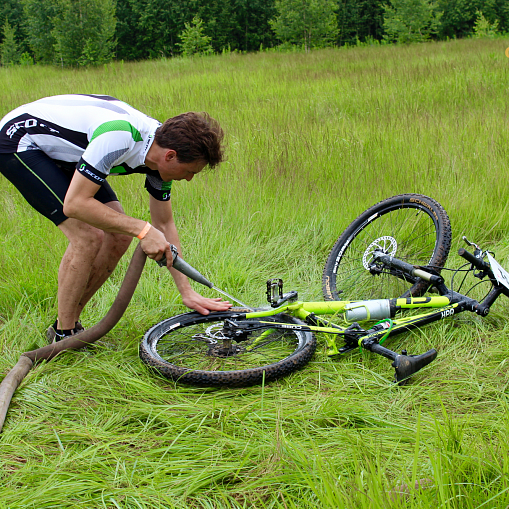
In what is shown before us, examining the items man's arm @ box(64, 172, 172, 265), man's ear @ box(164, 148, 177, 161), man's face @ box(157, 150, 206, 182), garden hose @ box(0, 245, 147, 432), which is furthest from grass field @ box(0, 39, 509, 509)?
man's ear @ box(164, 148, 177, 161)

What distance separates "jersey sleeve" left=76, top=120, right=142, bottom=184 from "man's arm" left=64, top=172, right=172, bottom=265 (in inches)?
2.1

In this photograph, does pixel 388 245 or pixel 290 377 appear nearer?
pixel 290 377

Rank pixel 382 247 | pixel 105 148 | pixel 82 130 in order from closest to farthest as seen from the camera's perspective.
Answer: pixel 105 148 → pixel 82 130 → pixel 382 247

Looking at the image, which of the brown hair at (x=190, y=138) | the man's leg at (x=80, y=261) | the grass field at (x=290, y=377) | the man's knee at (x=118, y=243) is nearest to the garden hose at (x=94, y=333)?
the grass field at (x=290, y=377)

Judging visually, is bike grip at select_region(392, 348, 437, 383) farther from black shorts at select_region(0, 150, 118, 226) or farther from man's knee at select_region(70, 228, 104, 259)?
black shorts at select_region(0, 150, 118, 226)

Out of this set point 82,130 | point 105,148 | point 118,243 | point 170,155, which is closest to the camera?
point 105,148

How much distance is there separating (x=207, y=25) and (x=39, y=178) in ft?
114

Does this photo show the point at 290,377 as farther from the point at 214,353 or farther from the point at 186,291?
the point at 186,291

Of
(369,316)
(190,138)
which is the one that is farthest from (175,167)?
(369,316)

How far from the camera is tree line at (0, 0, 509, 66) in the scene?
67.4ft

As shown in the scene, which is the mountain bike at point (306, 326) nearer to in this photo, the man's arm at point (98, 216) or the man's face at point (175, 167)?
the man's arm at point (98, 216)

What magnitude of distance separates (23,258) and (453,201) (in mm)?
3825

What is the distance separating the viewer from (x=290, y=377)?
8.89 feet

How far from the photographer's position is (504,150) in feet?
16.9
